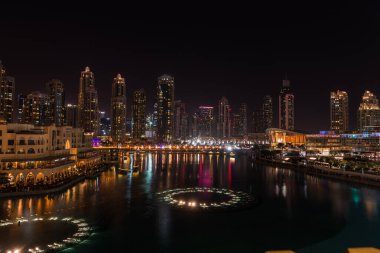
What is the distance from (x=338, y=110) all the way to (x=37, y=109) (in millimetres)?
127327

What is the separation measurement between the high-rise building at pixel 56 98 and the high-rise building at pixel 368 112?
118 m

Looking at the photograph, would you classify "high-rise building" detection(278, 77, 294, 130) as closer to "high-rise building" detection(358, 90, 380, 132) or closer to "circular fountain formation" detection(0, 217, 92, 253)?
"high-rise building" detection(358, 90, 380, 132)

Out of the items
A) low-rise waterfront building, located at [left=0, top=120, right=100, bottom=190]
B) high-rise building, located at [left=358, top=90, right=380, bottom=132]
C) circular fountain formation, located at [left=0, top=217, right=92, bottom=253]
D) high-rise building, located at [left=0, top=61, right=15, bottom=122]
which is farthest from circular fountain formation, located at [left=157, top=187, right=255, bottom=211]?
high-rise building, located at [left=358, top=90, right=380, bottom=132]

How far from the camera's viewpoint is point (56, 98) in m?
122

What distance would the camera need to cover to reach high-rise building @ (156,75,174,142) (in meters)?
158

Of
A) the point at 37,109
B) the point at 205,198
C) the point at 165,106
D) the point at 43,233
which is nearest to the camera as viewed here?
the point at 43,233

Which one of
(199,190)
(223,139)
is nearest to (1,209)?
(199,190)

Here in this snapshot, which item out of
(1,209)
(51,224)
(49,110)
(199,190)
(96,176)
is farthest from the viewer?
(49,110)

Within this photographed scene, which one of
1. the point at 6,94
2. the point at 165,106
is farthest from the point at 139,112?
the point at 6,94

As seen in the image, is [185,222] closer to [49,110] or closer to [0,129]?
[0,129]

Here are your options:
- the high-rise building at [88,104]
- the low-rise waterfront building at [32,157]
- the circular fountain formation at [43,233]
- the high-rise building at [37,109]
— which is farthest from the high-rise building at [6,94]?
the circular fountain formation at [43,233]

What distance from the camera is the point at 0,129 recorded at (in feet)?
99.6

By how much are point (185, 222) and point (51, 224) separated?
8122 mm

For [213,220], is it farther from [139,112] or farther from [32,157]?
[139,112]
